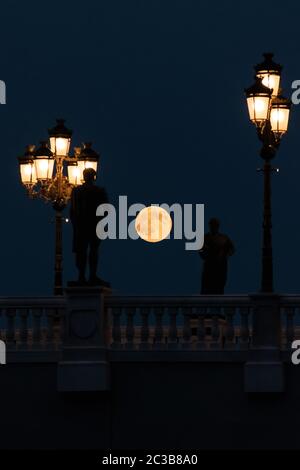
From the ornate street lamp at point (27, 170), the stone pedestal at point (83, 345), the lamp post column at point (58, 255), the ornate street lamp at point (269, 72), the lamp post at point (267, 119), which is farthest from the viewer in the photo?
the ornate street lamp at point (27, 170)

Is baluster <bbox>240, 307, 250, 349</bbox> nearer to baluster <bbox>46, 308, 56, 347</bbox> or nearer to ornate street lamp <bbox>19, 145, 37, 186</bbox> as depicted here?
baluster <bbox>46, 308, 56, 347</bbox>

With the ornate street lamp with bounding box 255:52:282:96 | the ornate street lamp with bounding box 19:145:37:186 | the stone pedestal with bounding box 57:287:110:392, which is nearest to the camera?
the stone pedestal with bounding box 57:287:110:392

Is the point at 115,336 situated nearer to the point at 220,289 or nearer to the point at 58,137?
the point at 220,289

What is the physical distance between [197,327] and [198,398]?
3.94 feet

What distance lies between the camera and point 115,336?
126 feet

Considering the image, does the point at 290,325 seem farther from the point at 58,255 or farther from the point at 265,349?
the point at 58,255

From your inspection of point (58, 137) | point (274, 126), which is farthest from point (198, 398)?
point (58, 137)

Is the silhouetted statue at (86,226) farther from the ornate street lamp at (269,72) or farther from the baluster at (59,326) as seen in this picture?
the ornate street lamp at (269,72)

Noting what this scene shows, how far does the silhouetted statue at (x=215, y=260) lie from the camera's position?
39594 millimetres

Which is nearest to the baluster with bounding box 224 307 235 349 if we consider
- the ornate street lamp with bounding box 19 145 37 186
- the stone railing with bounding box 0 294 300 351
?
the stone railing with bounding box 0 294 300 351

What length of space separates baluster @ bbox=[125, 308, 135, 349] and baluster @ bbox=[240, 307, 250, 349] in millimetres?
1765

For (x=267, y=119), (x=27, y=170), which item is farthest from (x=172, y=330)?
(x=27, y=170)

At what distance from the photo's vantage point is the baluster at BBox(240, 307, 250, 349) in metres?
38.1

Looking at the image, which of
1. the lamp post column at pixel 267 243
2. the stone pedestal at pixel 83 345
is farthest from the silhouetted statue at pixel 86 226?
the lamp post column at pixel 267 243
